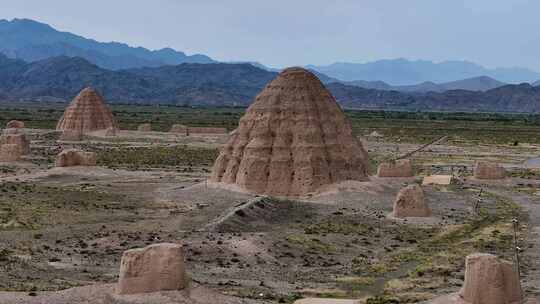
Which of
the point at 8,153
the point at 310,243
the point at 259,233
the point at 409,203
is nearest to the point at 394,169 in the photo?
the point at 409,203

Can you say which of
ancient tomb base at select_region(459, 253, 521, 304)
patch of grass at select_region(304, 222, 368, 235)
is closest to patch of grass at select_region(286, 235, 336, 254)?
patch of grass at select_region(304, 222, 368, 235)

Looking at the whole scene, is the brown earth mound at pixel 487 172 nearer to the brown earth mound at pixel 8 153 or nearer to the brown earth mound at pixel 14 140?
the brown earth mound at pixel 8 153

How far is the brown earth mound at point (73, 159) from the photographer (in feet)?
190

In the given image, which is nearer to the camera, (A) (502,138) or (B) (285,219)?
(B) (285,219)

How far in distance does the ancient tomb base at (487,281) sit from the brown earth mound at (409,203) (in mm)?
18021

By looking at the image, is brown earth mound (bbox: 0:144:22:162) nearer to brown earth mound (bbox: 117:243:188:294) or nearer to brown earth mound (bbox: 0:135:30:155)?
brown earth mound (bbox: 0:135:30:155)

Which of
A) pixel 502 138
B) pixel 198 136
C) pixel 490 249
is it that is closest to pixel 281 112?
pixel 490 249

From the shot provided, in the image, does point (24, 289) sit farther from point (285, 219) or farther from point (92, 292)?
point (285, 219)

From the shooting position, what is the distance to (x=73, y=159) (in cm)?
5847

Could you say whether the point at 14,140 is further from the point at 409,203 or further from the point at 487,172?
the point at 409,203

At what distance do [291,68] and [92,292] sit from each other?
30967 mm

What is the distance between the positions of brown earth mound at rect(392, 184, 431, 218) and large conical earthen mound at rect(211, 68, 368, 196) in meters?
6.86

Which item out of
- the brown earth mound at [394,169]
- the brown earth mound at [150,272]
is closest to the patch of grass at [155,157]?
the brown earth mound at [394,169]

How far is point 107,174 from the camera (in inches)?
2231
